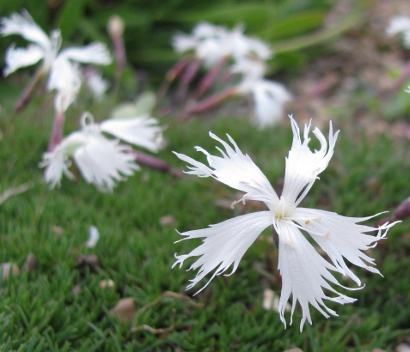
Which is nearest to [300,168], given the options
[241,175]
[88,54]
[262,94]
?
[241,175]

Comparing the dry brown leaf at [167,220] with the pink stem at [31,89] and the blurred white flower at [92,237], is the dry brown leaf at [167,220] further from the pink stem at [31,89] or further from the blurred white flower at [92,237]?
the pink stem at [31,89]

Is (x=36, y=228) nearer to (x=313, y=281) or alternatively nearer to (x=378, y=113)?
(x=313, y=281)

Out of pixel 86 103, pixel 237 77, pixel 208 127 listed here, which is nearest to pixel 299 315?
pixel 208 127

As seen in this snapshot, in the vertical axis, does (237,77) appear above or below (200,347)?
above

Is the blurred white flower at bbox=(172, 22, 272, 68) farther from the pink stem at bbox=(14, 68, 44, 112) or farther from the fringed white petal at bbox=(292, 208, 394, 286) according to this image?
the fringed white petal at bbox=(292, 208, 394, 286)

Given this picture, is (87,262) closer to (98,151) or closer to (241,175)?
(98,151)

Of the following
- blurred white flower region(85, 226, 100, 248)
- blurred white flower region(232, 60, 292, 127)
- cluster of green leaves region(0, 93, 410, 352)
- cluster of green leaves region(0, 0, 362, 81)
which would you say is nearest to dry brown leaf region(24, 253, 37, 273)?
cluster of green leaves region(0, 93, 410, 352)

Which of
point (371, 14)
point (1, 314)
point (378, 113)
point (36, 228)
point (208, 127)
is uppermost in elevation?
point (371, 14)
